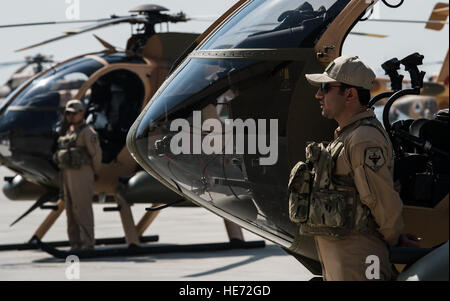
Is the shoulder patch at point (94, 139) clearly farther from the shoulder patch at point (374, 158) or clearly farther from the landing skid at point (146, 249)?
the shoulder patch at point (374, 158)

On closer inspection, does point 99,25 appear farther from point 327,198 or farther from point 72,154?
point 327,198

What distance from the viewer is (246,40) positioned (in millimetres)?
5328

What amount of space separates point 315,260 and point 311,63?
3.52ft

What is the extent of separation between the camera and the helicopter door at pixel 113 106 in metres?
11.2

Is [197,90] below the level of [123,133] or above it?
above

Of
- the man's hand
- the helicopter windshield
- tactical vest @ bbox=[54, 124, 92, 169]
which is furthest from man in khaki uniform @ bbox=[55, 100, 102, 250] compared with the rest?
the man's hand

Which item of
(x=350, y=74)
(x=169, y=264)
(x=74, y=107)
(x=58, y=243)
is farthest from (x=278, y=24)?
(x=58, y=243)

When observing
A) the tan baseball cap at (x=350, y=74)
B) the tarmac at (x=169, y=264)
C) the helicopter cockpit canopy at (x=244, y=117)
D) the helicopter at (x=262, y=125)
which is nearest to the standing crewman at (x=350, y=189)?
the tan baseball cap at (x=350, y=74)

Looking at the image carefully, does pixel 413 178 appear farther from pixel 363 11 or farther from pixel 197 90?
pixel 197 90

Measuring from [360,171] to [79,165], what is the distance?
6859 millimetres

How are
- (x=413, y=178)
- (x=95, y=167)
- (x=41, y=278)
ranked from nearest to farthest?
→ (x=413, y=178)
(x=41, y=278)
(x=95, y=167)

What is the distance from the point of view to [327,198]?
13.8 feet

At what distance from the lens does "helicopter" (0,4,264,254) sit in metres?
11.0
